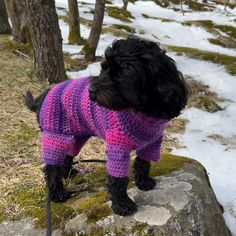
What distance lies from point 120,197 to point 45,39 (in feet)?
15.1

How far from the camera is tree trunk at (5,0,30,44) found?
Answer: 11.5 meters

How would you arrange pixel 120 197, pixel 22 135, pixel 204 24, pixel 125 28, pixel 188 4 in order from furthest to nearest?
pixel 188 4
pixel 204 24
pixel 125 28
pixel 22 135
pixel 120 197

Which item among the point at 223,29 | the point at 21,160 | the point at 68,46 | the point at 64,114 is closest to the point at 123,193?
the point at 64,114

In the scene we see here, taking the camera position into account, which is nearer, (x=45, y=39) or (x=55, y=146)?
(x=55, y=146)

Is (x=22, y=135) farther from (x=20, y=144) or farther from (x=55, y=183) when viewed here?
(x=55, y=183)

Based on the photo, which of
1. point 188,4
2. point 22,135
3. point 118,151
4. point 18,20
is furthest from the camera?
point 188,4

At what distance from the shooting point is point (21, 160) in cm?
502

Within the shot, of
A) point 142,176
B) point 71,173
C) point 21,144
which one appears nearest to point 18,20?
point 21,144

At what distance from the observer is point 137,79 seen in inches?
114

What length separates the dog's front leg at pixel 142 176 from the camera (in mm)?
4004

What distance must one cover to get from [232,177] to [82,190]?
2466 mm

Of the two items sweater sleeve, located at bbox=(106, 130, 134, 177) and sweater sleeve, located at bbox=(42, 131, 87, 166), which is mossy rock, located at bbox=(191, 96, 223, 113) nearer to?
sweater sleeve, located at bbox=(42, 131, 87, 166)

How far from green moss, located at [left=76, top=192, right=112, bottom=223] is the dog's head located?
1.11 metres

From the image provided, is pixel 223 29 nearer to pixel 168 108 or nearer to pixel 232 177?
pixel 232 177
